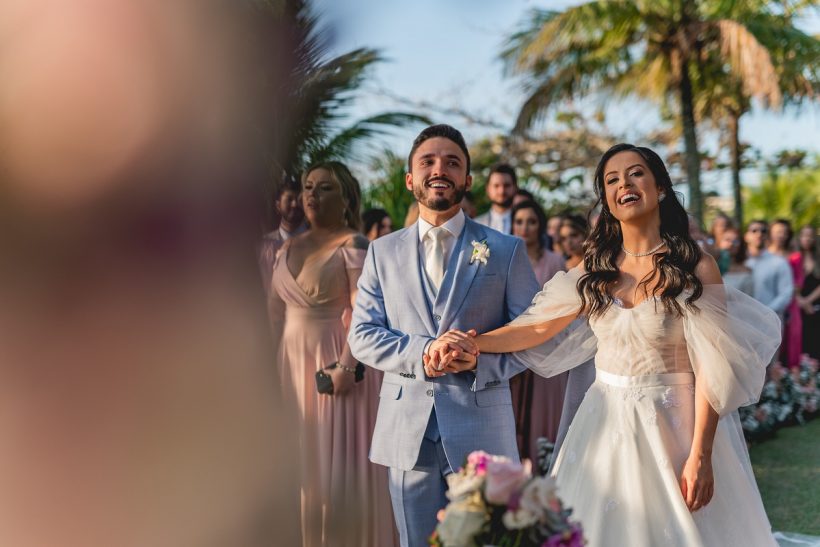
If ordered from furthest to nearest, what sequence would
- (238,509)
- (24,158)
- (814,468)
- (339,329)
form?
(814,468) → (339,329) → (238,509) → (24,158)

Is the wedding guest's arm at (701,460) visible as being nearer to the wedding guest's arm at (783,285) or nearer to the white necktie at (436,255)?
the white necktie at (436,255)

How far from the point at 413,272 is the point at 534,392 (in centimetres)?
325

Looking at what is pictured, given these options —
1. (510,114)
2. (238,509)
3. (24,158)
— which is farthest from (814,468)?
(510,114)

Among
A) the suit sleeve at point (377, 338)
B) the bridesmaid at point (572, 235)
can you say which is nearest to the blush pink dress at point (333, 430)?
the suit sleeve at point (377, 338)

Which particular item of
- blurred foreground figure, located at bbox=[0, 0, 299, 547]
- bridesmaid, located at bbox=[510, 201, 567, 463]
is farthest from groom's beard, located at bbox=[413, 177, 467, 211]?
bridesmaid, located at bbox=[510, 201, 567, 463]

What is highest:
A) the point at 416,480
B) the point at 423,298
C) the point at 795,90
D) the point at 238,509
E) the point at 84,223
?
the point at 795,90

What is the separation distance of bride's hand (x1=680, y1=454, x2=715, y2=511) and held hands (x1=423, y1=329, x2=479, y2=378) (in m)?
0.81

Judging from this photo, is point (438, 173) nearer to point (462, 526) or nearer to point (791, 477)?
point (462, 526)

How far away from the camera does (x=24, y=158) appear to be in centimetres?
129

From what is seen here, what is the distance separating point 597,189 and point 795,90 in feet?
45.0

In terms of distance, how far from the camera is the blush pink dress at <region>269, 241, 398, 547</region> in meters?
4.48

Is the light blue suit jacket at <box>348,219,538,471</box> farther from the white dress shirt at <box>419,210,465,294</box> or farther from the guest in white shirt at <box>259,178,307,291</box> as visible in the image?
the guest in white shirt at <box>259,178,307,291</box>

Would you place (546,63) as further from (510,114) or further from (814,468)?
(814,468)

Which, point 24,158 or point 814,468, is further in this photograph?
point 814,468
